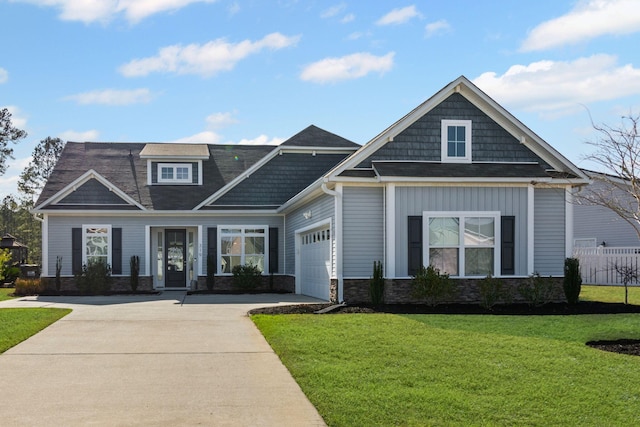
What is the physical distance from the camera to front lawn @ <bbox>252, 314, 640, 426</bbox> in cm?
698

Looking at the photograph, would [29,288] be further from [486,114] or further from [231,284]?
[486,114]

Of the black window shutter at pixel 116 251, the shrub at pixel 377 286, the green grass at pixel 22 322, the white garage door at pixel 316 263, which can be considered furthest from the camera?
the black window shutter at pixel 116 251

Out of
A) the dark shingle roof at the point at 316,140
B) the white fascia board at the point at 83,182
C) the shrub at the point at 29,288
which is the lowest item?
the shrub at the point at 29,288

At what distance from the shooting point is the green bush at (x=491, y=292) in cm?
1666

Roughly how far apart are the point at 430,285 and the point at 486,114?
16.4 feet

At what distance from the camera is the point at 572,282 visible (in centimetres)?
1792

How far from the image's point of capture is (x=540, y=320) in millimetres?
14297

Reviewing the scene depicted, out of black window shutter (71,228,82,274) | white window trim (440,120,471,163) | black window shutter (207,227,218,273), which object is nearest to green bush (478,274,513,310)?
white window trim (440,120,471,163)

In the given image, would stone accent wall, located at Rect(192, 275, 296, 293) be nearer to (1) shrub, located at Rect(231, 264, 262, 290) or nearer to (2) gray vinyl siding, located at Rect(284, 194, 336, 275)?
(1) shrub, located at Rect(231, 264, 262, 290)

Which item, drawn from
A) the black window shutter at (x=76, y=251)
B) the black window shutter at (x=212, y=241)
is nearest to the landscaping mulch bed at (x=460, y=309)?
the black window shutter at (x=212, y=241)

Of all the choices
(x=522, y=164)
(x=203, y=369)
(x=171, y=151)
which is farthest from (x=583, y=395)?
(x=171, y=151)

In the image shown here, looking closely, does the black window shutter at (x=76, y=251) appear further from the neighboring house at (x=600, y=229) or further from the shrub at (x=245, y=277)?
the neighboring house at (x=600, y=229)

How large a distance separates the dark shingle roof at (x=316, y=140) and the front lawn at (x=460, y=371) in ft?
47.4

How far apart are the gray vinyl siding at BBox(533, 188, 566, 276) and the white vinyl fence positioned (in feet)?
27.7
